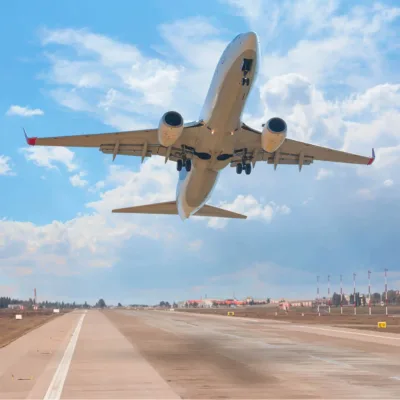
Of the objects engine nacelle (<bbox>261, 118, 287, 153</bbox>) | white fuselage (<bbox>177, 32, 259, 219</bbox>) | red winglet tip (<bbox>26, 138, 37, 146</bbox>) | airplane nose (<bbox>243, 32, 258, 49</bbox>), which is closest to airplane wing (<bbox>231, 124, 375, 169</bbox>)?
white fuselage (<bbox>177, 32, 259, 219</bbox>)

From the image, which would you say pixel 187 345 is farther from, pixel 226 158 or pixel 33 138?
pixel 33 138

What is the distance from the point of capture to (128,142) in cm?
3422

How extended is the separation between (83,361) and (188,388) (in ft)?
28.7

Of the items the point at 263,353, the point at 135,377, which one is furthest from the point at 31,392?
the point at 263,353

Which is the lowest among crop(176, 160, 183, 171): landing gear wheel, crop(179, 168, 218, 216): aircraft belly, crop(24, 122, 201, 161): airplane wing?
crop(179, 168, 218, 216): aircraft belly

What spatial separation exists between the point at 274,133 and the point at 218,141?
127 inches

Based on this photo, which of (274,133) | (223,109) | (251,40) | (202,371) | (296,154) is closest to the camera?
(202,371)

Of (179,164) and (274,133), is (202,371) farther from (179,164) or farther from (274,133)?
(179,164)

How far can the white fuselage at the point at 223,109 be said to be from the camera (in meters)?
27.6

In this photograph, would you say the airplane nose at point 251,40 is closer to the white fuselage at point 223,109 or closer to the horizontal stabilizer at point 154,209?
the white fuselage at point 223,109

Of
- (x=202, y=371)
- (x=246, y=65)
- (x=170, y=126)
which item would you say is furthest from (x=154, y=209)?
(x=202, y=371)

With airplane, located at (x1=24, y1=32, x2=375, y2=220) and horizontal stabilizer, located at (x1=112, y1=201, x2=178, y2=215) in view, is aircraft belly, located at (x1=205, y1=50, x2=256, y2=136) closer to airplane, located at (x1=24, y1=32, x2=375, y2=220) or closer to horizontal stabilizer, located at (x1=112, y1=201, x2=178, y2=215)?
airplane, located at (x1=24, y1=32, x2=375, y2=220)

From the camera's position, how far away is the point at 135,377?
18188mm

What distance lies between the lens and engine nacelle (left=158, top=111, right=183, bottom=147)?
29312mm
